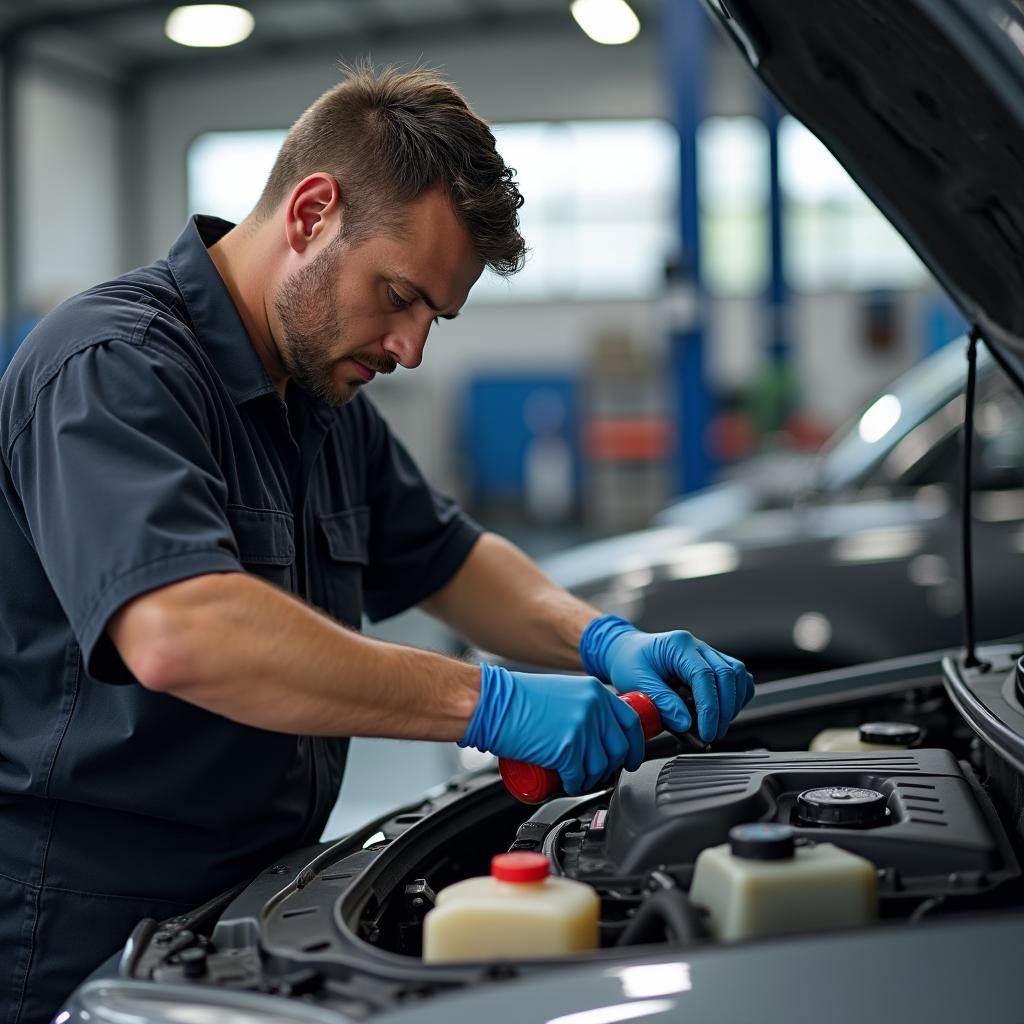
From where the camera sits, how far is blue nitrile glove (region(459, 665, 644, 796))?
1.38 meters

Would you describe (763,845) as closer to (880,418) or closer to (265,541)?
(265,541)

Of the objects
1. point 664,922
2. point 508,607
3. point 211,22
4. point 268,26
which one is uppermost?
point 268,26

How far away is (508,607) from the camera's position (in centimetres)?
209

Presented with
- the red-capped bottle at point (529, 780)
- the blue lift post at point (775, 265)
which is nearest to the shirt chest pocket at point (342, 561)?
the red-capped bottle at point (529, 780)

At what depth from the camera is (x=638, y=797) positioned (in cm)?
139

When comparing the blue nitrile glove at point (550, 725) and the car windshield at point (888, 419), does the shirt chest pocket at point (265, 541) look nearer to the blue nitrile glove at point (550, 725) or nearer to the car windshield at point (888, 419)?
the blue nitrile glove at point (550, 725)

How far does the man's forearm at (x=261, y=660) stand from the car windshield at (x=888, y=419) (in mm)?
2739

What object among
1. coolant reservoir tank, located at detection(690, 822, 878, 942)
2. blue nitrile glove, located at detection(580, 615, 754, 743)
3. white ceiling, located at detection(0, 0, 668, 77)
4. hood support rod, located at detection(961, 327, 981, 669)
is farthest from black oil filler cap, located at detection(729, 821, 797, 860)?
white ceiling, located at detection(0, 0, 668, 77)

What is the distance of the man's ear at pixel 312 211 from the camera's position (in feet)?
5.17

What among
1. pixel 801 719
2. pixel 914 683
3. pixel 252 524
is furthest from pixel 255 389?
pixel 914 683

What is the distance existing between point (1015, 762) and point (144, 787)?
0.91 m

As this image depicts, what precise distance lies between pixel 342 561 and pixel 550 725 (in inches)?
22.8

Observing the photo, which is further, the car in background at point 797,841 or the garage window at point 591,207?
the garage window at point 591,207

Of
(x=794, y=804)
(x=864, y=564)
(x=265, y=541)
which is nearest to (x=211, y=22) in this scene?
(x=864, y=564)
